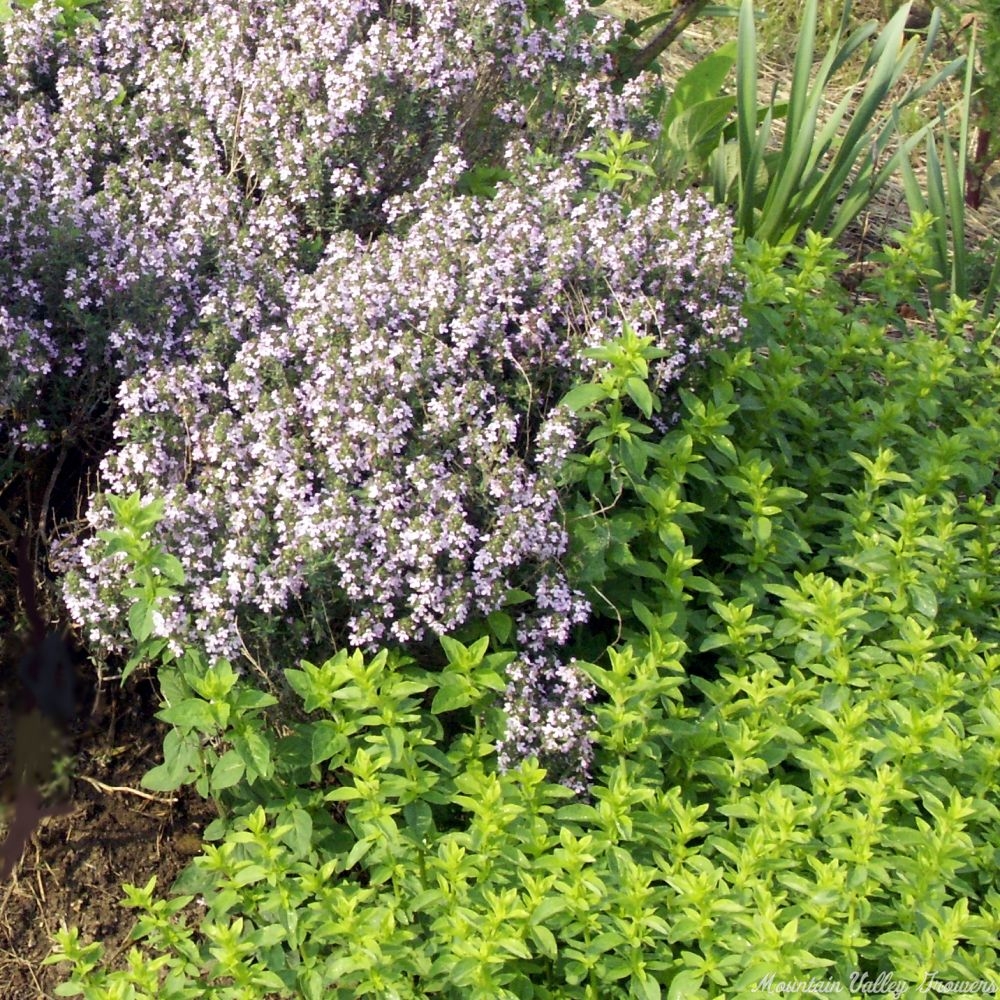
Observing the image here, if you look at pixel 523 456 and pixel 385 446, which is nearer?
pixel 385 446

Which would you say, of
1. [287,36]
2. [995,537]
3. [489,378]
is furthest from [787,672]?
[287,36]

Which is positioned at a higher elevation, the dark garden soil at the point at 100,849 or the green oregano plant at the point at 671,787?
the green oregano plant at the point at 671,787

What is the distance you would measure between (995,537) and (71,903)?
2.60 meters

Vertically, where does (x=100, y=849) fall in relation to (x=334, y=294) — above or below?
below

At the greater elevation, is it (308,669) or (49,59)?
(49,59)

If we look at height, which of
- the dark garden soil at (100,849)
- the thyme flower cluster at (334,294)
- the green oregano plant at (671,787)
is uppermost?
the thyme flower cluster at (334,294)

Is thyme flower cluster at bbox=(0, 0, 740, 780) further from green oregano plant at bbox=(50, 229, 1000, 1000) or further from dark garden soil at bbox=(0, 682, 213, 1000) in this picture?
dark garden soil at bbox=(0, 682, 213, 1000)

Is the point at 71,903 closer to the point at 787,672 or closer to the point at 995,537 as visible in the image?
the point at 787,672

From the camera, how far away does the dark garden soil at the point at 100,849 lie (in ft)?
8.35

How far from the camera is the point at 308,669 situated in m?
2.33

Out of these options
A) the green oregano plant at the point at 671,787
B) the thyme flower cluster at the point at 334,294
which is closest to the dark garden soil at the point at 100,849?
the green oregano plant at the point at 671,787

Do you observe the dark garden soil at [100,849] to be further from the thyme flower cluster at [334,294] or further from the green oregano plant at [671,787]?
the thyme flower cluster at [334,294]

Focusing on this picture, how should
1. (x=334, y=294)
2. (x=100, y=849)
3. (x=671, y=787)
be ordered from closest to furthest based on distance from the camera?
(x=671, y=787), (x=100, y=849), (x=334, y=294)

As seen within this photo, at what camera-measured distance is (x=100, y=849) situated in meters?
2.70
